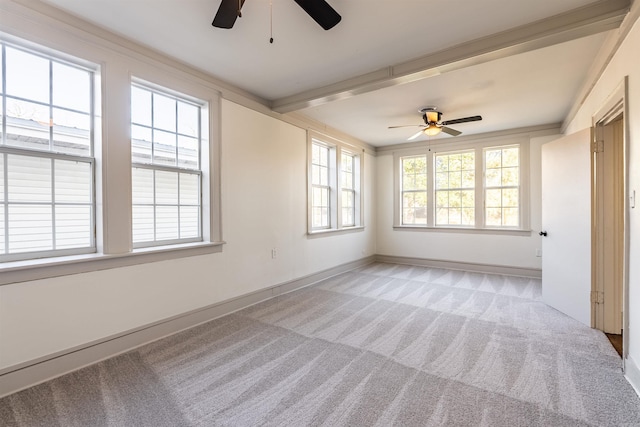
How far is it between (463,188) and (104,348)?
19.4ft

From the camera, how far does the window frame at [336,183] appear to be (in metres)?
4.72

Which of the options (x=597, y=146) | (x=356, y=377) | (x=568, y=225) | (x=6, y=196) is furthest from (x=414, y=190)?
(x=6, y=196)

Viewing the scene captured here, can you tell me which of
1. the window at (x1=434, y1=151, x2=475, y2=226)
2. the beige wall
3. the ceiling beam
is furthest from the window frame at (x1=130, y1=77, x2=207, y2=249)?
the window at (x1=434, y1=151, x2=475, y2=226)

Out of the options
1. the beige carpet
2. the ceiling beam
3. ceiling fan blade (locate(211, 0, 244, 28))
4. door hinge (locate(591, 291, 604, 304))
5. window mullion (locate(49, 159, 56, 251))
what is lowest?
the beige carpet

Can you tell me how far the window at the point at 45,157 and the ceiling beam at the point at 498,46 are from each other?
241 centimetres

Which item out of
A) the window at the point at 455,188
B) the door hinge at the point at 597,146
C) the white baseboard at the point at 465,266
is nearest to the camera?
the door hinge at the point at 597,146

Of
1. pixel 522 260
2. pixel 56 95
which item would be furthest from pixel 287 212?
pixel 522 260

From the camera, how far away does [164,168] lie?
2.94 metres

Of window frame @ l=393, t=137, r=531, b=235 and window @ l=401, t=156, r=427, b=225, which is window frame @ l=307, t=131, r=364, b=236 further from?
window @ l=401, t=156, r=427, b=225

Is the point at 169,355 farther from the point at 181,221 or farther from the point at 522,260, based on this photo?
the point at 522,260

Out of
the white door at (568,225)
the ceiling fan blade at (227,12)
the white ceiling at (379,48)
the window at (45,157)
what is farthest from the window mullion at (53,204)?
the white door at (568,225)

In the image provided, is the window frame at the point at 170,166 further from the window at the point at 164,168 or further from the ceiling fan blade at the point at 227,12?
the ceiling fan blade at the point at 227,12

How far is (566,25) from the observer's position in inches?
86.4

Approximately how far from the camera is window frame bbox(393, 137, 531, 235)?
16.9 feet
